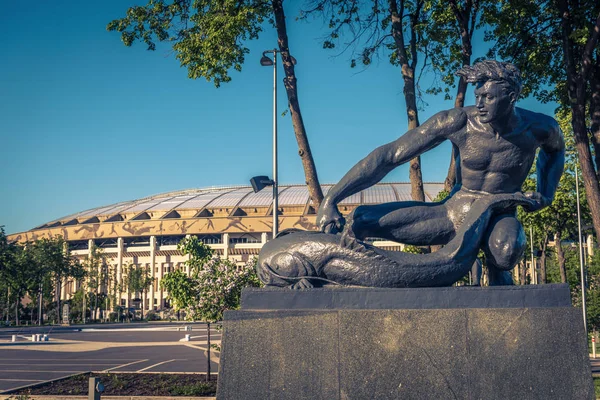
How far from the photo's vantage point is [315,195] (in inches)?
456

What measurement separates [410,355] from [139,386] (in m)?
10.2

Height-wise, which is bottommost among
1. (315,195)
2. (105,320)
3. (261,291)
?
(105,320)

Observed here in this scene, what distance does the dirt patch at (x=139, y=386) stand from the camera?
40.0ft

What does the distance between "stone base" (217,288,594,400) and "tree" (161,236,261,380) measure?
331 inches

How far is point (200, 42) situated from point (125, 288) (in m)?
57.0

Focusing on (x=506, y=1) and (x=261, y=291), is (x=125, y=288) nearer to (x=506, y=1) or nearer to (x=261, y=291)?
(x=506, y=1)

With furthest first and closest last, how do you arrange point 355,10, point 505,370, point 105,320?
point 105,320, point 355,10, point 505,370

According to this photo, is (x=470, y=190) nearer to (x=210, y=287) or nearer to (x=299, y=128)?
(x=299, y=128)

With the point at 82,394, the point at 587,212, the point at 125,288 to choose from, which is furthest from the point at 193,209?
the point at 82,394

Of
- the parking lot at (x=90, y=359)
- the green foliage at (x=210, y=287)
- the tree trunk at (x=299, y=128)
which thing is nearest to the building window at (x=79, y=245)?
the parking lot at (x=90, y=359)

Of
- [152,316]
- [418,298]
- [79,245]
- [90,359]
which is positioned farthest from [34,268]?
[418,298]

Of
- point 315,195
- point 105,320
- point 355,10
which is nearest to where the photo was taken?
point 315,195

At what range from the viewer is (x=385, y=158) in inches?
191

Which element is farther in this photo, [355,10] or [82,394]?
[355,10]
